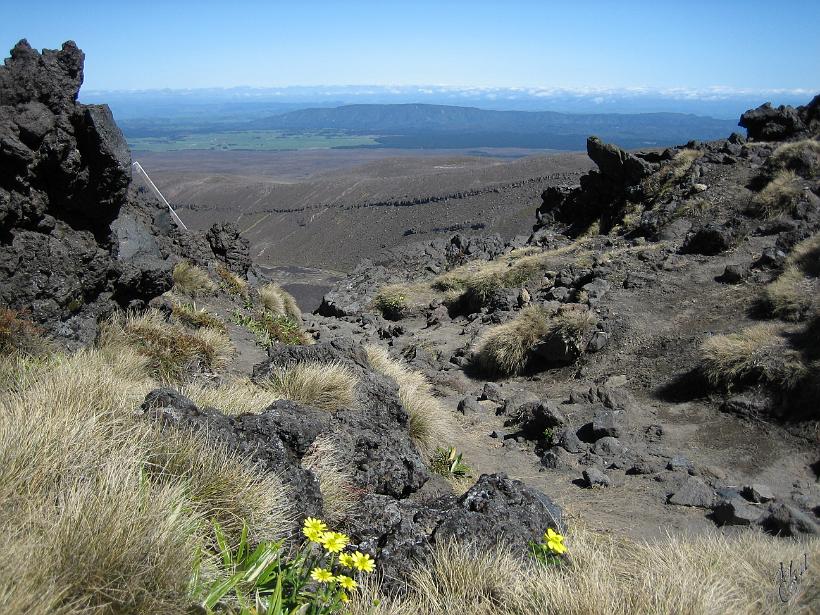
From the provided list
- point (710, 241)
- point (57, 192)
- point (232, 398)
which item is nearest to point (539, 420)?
point (232, 398)

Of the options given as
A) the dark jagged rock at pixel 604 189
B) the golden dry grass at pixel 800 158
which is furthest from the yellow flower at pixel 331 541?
the dark jagged rock at pixel 604 189

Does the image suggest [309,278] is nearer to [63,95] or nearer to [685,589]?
[63,95]

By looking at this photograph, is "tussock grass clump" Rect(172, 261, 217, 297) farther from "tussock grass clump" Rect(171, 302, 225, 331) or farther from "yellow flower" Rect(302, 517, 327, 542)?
"yellow flower" Rect(302, 517, 327, 542)

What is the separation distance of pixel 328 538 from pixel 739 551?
8.19 feet

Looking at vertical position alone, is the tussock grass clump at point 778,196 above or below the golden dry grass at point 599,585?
above

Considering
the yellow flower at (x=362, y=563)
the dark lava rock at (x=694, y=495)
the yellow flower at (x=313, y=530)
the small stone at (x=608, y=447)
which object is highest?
the yellow flower at (x=313, y=530)

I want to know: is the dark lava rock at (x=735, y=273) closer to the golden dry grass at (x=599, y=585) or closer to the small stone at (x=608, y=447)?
the small stone at (x=608, y=447)

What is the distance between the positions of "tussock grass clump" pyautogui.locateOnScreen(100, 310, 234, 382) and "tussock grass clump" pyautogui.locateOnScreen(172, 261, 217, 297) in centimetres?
285

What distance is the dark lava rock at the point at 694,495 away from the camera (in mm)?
6148

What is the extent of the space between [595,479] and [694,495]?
94 centimetres

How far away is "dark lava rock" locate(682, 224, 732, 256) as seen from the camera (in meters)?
13.2

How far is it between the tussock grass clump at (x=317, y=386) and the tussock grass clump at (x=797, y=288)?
6771 millimetres


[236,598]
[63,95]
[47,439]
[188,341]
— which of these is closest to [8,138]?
[63,95]

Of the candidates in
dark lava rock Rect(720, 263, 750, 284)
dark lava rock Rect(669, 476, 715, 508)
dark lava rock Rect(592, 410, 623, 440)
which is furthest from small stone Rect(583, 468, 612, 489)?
dark lava rock Rect(720, 263, 750, 284)
